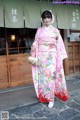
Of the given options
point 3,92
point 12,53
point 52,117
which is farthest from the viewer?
point 12,53

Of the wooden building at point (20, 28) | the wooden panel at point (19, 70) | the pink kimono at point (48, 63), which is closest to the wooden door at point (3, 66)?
the wooden building at point (20, 28)

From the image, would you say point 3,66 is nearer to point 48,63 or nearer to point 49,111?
point 48,63

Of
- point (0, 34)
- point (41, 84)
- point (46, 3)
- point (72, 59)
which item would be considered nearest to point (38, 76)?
point (41, 84)

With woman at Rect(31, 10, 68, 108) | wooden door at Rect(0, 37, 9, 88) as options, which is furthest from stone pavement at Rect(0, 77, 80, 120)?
wooden door at Rect(0, 37, 9, 88)

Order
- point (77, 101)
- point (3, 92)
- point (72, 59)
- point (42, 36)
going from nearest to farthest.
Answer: point (42, 36), point (77, 101), point (3, 92), point (72, 59)

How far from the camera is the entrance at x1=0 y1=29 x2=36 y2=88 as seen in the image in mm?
6520

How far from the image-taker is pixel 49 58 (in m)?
4.86

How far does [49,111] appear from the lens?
4551mm

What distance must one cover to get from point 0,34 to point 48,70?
244 centimetres

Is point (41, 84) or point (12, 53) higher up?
point (12, 53)

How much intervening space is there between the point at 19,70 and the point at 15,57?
487mm

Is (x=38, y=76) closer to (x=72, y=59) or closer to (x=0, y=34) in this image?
(x=0, y=34)

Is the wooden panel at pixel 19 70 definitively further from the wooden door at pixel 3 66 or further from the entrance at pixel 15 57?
the wooden door at pixel 3 66

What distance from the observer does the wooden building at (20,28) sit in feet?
19.1
